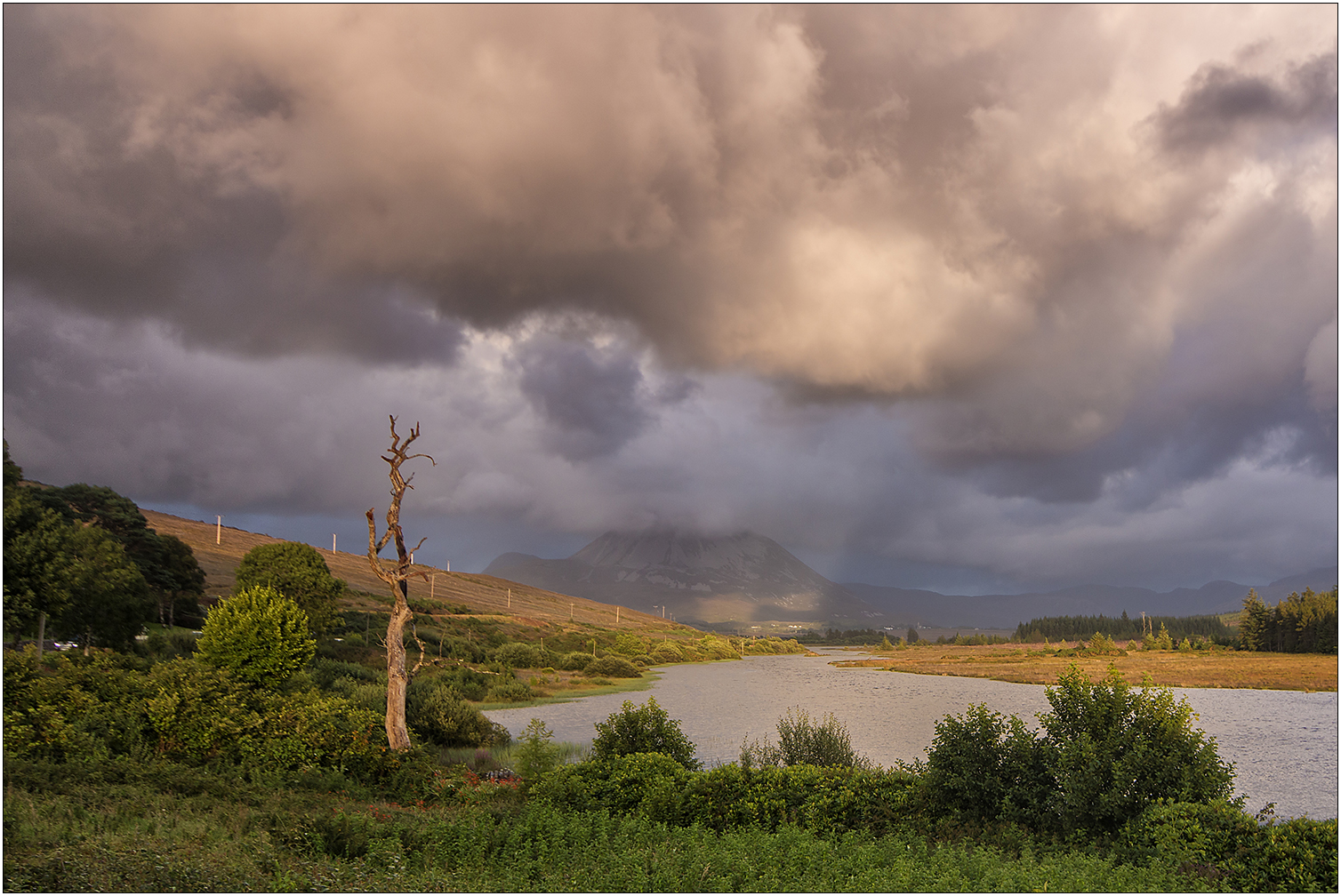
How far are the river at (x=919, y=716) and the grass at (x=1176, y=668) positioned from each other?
1.95 meters

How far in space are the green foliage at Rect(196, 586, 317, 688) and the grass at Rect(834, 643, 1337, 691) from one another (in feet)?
129

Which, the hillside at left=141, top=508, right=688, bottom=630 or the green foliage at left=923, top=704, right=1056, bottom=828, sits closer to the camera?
the green foliage at left=923, top=704, right=1056, bottom=828

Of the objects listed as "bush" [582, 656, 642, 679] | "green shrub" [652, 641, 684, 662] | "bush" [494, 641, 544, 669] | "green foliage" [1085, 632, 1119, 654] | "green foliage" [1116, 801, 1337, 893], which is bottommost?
"green shrub" [652, 641, 684, 662]

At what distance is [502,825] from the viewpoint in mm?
10781

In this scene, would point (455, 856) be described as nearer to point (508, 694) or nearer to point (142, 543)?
point (508, 694)

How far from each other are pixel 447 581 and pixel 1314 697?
121 meters

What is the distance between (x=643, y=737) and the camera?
15320mm

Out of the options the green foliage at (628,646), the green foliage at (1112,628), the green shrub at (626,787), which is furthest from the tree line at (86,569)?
the green foliage at (1112,628)

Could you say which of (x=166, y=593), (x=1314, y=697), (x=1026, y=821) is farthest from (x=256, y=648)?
(x=1314, y=697)

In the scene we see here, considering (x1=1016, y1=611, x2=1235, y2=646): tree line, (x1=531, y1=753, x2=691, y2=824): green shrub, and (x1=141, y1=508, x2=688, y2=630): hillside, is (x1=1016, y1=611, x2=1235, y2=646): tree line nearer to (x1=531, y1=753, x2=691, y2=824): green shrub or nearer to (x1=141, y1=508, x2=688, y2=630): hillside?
(x1=141, y1=508, x2=688, y2=630): hillside

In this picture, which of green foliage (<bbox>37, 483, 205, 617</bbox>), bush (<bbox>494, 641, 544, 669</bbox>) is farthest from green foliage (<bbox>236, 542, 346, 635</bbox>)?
bush (<bbox>494, 641, 544, 669</bbox>)

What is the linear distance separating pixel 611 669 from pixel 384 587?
2469 inches

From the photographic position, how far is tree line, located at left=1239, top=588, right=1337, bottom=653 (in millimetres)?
55656

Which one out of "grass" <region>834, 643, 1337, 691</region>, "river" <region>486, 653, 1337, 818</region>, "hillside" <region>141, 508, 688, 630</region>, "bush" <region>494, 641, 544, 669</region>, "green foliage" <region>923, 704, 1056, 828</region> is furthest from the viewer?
"hillside" <region>141, 508, 688, 630</region>
